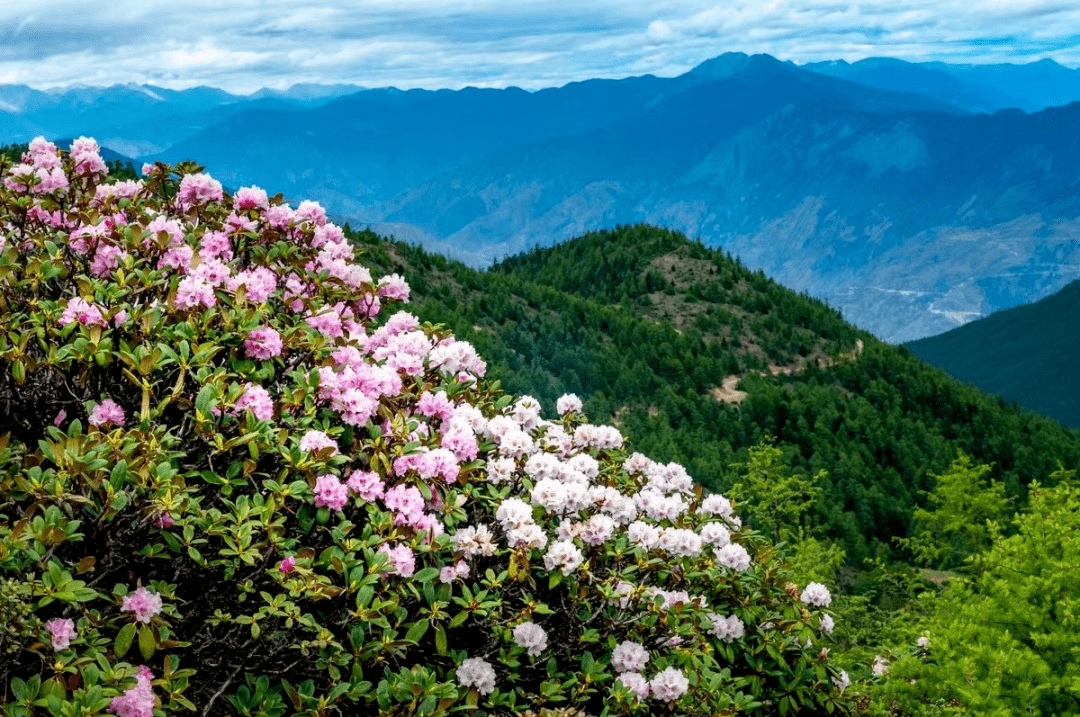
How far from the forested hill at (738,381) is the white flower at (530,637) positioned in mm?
48592

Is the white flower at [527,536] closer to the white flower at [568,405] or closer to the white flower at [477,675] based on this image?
the white flower at [477,675]

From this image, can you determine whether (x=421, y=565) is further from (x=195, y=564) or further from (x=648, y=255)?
(x=648, y=255)

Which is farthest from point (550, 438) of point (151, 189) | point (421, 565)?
point (151, 189)

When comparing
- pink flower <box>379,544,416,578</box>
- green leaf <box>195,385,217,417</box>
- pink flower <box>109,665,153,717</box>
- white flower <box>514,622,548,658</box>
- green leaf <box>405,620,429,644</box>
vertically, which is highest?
green leaf <box>195,385,217,417</box>

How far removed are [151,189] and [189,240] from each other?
5.23 feet

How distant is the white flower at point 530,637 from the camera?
284 inches

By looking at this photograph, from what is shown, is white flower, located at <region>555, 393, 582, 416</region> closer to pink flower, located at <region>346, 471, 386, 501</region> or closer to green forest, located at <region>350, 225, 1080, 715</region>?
pink flower, located at <region>346, 471, 386, 501</region>

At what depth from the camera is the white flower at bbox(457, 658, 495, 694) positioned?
7.04m

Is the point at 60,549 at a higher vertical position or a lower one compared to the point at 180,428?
lower

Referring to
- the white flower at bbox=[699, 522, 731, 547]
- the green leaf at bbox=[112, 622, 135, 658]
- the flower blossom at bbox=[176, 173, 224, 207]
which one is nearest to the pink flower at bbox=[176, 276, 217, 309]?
the flower blossom at bbox=[176, 173, 224, 207]

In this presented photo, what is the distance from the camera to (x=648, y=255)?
123 meters

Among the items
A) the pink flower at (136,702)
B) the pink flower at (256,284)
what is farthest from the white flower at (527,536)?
the pink flower at (256,284)

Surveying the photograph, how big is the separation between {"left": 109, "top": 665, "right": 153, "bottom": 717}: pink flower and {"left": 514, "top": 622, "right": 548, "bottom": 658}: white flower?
8.80 feet

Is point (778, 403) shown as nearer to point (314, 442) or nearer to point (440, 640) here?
point (440, 640)
